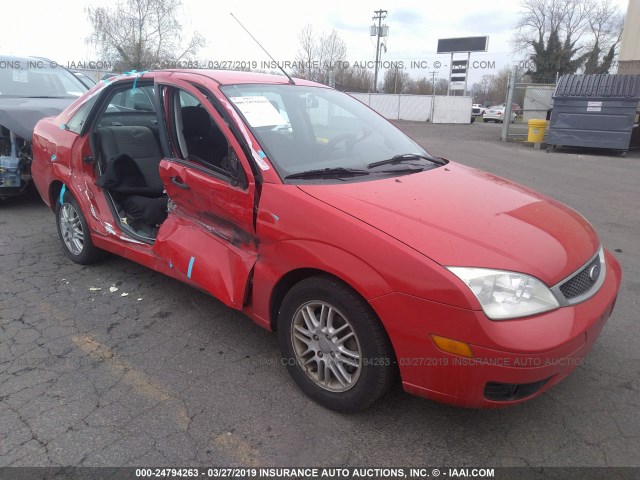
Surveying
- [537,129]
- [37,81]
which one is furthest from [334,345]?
[537,129]

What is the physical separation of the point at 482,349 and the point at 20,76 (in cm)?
771

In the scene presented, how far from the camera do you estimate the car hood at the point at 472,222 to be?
6.91 feet

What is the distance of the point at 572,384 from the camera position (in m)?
2.73

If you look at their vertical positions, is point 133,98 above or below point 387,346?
above

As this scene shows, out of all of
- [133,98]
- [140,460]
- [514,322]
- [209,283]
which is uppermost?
[133,98]

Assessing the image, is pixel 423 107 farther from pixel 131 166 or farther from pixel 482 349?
pixel 482 349

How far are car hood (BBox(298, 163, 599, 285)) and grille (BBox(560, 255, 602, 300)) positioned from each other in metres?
0.05

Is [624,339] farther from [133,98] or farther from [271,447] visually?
[133,98]

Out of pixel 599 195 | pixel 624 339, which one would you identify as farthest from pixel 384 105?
pixel 624 339

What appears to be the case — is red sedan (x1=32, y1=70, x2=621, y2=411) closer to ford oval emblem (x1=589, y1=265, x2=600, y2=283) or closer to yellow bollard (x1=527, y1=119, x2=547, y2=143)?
ford oval emblem (x1=589, y1=265, x2=600, y2=283)

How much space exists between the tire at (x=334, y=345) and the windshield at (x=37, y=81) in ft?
20.7

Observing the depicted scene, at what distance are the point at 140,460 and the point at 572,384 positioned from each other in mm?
2327

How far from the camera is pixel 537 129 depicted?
15.0 metres

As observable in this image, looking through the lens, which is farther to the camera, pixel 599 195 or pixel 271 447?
pixel 599 195
